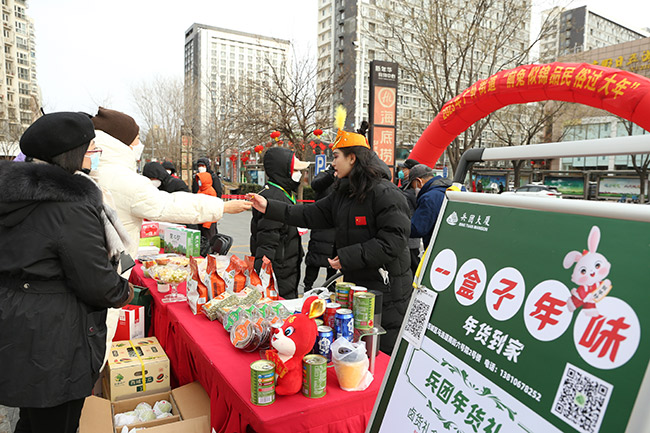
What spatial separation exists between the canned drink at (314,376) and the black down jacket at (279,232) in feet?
7.13

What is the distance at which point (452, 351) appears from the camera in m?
1.11

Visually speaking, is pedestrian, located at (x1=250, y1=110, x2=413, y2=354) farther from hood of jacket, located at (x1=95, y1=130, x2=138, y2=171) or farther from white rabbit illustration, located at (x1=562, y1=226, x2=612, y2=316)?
white rabbit illustration, located at (x1=562, y1=226, x2=612, y2=316)

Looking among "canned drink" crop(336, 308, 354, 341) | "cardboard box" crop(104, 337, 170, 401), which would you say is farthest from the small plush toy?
"cardboard box" crop(104, 337, 170, 401)

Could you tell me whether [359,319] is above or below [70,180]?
below

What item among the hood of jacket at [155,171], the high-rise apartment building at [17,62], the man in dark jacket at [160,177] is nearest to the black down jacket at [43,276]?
the man in dark jacket at [160,177]

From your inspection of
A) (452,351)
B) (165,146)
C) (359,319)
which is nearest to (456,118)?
(359,319)

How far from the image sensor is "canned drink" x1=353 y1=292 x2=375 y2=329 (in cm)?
173

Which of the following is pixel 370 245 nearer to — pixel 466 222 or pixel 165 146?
pixel 466 222

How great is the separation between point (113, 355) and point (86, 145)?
1.53m

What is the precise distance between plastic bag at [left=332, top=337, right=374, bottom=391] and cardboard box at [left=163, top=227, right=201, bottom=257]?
2.59 meters

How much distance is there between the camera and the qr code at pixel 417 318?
1.24 metres

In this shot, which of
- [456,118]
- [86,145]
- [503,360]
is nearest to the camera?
[503,360]

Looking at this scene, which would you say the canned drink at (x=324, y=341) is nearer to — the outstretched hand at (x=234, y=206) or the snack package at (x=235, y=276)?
the snack package at (x=235, y=276)

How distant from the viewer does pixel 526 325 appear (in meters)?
0.94
